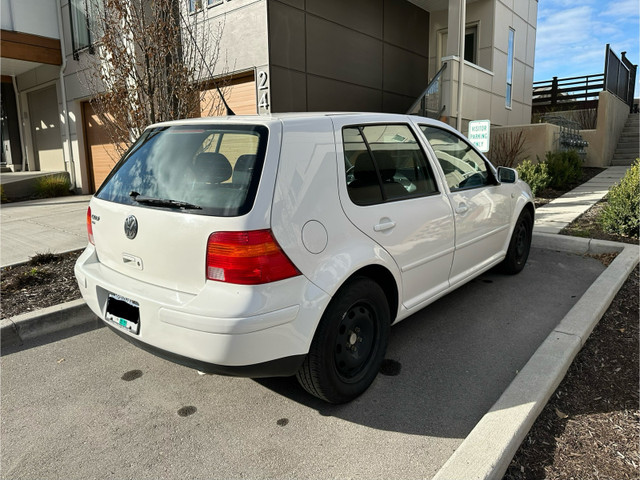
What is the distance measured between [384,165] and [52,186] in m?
12.3

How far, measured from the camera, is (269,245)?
230 centimetres

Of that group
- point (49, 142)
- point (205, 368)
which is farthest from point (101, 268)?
point (49, 142)

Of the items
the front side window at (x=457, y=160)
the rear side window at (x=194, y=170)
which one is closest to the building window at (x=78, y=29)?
the rear side window at (x=194, y=170)

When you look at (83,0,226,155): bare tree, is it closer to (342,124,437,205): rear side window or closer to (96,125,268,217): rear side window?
(96,125,268,217): rear side window

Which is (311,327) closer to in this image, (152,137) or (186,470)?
(186,470)

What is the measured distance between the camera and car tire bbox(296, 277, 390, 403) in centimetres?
254

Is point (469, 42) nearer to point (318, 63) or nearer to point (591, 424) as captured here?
point (318, 63)

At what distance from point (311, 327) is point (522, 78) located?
16295 mm

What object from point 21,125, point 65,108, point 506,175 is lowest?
point 506,175

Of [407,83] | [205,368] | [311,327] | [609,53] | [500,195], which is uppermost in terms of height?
[609,53]

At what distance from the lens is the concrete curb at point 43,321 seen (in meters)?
3.70

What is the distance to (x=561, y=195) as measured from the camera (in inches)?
399

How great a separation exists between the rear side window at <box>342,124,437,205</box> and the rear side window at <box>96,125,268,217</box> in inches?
25.8

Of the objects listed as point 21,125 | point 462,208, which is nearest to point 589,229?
point 462,208
